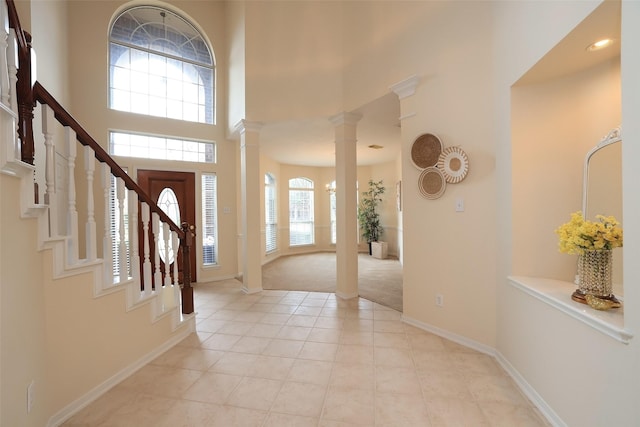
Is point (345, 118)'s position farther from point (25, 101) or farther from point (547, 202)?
point (25, 101)

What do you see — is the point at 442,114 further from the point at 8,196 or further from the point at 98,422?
the point at 98,422

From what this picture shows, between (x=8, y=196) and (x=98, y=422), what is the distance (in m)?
1.35

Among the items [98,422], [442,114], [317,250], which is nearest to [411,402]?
[98,422]

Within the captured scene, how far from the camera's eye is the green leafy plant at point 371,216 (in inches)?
299

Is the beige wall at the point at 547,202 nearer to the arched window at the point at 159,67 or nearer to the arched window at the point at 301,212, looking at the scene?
the arched window at the point at 159,67

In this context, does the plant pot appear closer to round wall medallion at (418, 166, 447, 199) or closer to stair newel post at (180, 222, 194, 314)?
round wall medallion at (418, 166, 447, 199)

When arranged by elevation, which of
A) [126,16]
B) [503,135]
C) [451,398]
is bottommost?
[451,398]

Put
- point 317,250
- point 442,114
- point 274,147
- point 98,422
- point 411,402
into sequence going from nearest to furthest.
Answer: point 98,422 → point 411,402 → point 442,114 → point 274,147 → point 317,250

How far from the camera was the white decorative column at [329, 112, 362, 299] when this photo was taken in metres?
3.75

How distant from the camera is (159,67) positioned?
4.41 meters

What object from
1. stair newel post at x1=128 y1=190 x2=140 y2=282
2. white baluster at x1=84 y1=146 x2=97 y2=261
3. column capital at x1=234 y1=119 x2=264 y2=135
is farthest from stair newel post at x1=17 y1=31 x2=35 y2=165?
column capital at x1=234 y1=119 x2=264 y2=135

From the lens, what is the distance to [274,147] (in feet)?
18.4

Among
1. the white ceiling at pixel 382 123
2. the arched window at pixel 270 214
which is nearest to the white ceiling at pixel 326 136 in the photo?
the white ceiling at pixel 382 123

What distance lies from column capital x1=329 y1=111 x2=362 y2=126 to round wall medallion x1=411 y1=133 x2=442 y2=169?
1240 millimetres
